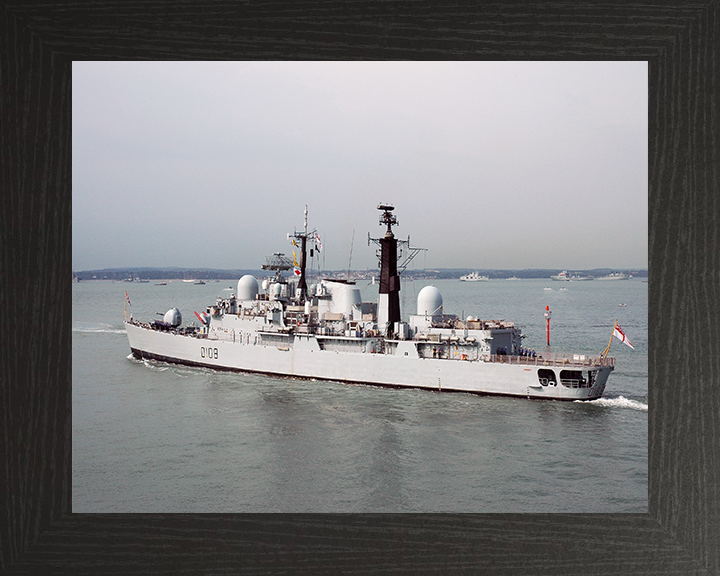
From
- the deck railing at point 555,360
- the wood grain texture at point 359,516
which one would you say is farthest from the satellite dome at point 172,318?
the wood grain texture at point 359,516

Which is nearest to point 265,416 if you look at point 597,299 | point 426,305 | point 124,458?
point 124,458

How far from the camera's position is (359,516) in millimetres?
2264

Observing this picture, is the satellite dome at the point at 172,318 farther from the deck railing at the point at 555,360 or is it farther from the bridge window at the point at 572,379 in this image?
the bridge window at the point at 572,379

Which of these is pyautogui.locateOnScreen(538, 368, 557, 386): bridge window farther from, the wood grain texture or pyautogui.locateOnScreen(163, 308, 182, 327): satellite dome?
the wood grain texture

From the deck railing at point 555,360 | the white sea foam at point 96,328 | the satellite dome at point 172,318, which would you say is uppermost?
the satellite dome at point 172,318

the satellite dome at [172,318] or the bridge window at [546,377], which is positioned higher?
the satellite dome at [172,318]

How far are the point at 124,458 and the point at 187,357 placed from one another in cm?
796

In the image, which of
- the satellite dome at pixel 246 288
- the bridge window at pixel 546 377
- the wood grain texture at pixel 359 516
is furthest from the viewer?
the satellite dome at pixel 246 288

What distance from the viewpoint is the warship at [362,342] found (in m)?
11.7

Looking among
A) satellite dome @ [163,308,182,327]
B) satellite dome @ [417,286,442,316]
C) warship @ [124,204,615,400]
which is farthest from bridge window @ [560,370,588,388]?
satellite dome @ [163,308,182,327]

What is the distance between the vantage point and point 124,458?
7488 mm

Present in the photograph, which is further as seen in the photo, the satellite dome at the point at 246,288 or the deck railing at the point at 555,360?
the satellite dome at the point at 246,288

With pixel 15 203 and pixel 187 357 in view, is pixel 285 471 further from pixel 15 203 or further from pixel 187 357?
pixel 187 357

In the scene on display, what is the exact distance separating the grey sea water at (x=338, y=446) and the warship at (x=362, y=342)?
31 centimetres
